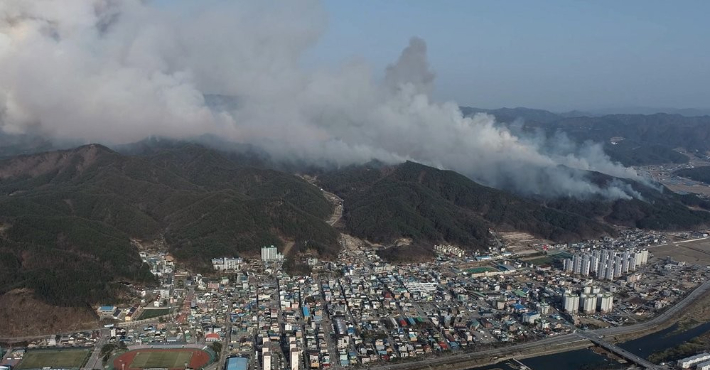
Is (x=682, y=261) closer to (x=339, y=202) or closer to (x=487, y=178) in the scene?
(x=487, y=178)

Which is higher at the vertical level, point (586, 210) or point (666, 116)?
point (666, 116)

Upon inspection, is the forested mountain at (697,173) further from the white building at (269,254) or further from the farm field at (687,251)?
the white building at (269,254)

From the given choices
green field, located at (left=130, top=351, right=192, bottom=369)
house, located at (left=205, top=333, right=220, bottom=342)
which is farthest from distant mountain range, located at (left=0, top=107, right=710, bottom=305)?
house, located at (left=205, top=333, right=220, bottom=342)

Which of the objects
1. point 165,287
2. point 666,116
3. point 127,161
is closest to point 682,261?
point 165,287

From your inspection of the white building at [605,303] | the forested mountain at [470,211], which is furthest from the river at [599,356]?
the forested mountain at [470,211]

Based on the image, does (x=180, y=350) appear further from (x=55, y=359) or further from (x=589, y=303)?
(x=589, y=303)

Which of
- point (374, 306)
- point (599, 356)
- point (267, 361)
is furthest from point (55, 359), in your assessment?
point (599, 356)

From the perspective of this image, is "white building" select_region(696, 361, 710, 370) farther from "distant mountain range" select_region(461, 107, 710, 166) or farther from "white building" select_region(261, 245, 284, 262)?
"distant mountain range" select_region(461, 107, 710, 166)
